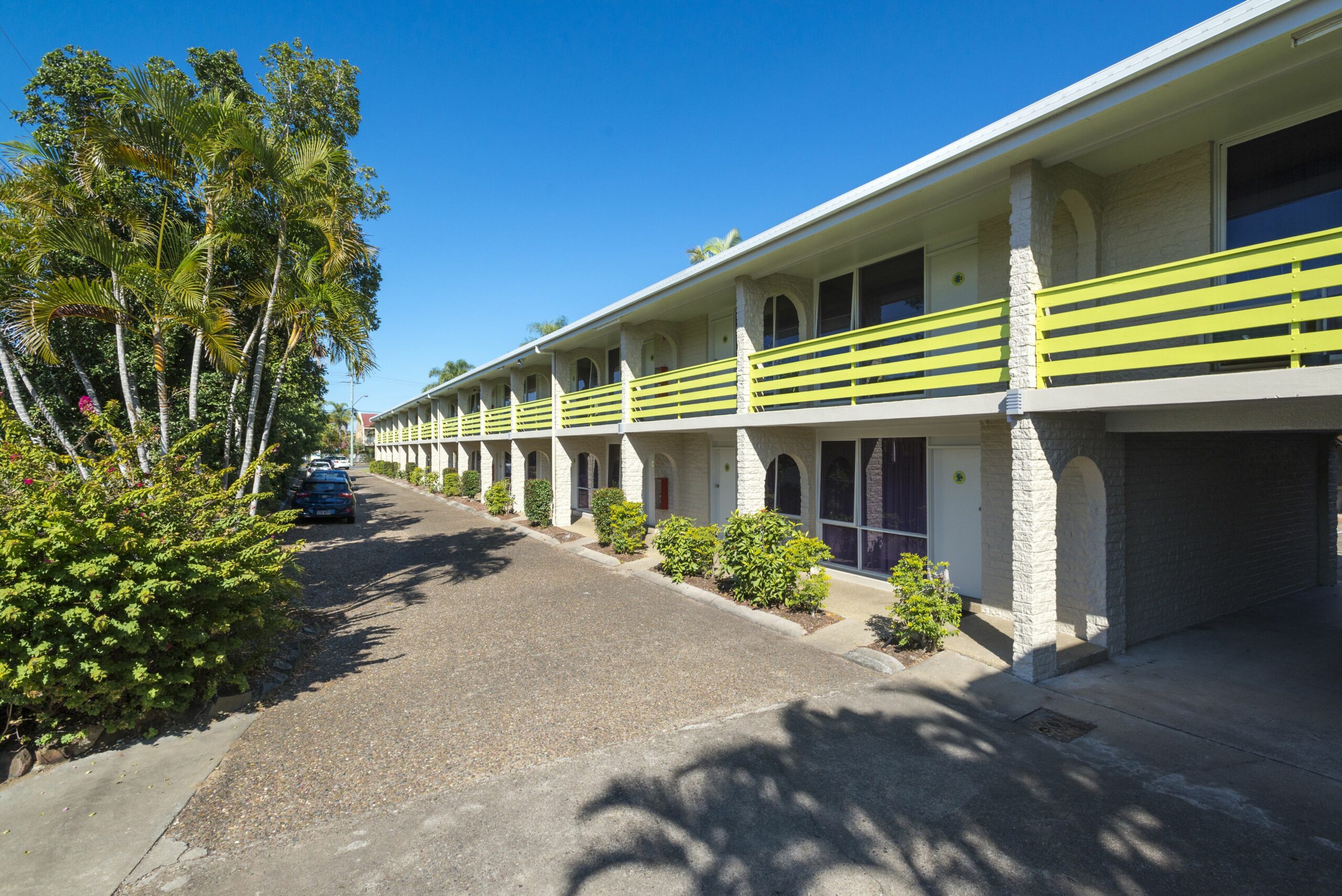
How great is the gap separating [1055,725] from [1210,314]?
4.25 meters

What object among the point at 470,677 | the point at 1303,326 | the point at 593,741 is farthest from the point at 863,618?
the point at 1303,326

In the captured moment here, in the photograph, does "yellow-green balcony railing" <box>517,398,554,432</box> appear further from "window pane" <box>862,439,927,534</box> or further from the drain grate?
the drain grate

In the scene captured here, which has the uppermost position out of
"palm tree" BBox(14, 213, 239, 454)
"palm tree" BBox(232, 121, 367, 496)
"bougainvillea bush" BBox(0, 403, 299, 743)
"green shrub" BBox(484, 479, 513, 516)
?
"palm tree" BBox(232, 121, 367, 496)

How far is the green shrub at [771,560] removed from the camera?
8.41 m

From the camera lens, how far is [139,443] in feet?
18.8

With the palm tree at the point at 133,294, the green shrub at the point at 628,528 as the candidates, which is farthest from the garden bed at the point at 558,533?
the palm tree at the point at 133,294

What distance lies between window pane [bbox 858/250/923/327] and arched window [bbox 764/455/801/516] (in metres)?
3.23

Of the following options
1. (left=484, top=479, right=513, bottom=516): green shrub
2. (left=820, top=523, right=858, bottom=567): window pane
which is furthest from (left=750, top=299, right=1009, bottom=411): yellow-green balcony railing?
(left=484, top=479, right=513, bottom=516): green shrub

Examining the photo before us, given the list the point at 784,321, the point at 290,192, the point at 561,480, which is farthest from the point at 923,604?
the point at 561,480

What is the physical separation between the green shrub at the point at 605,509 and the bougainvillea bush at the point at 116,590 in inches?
322

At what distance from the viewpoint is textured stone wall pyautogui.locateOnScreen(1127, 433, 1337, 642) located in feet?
23.4

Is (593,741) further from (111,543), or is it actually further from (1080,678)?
(1080,678)

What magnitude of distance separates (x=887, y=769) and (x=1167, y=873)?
63.6 inches

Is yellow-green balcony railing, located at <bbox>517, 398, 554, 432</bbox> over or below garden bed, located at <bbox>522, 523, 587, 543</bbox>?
over
